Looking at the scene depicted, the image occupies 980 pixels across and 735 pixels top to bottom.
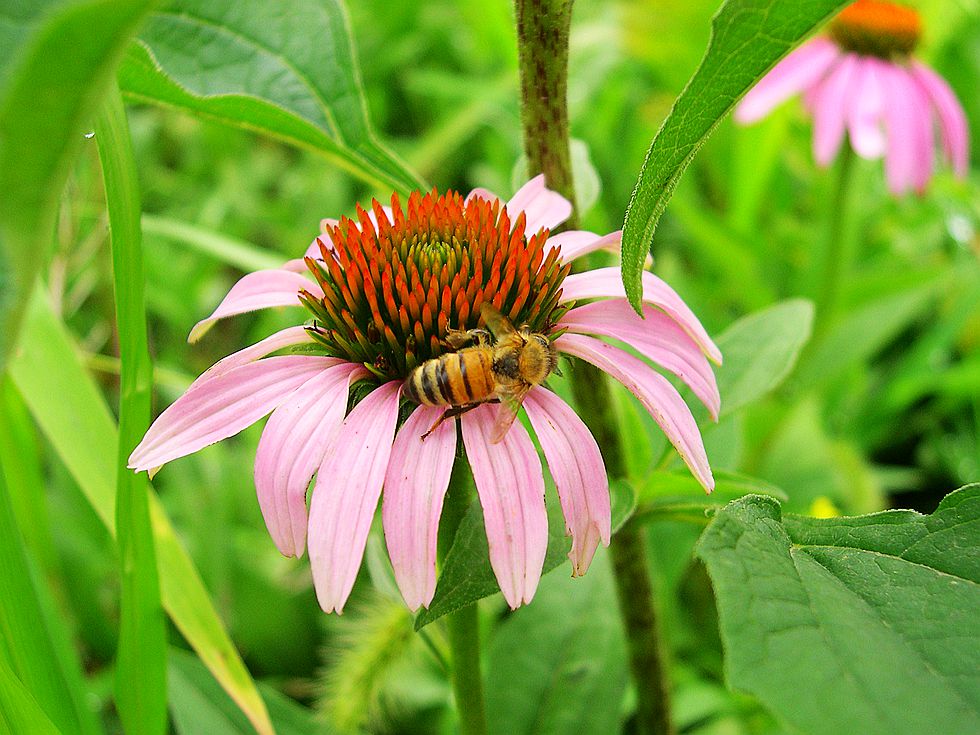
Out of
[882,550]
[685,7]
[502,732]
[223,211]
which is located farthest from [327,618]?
[685,7]

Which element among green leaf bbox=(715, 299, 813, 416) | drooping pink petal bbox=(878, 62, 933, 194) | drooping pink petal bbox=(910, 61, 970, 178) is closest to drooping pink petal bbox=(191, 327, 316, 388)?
green leaf bbox=(715, 299, 813, 416)

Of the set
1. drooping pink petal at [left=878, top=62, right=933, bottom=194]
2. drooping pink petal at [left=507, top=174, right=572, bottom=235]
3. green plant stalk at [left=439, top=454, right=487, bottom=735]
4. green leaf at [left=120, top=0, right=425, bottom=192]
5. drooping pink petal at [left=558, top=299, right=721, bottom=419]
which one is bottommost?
green plant stalk at [left=439, top=454, right=487, bottom=735]

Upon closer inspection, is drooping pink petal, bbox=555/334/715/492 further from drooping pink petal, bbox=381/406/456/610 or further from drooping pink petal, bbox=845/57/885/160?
drooping pink petal, bbox=845/57/885/160

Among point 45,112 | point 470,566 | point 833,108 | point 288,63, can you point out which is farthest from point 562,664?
point 833,108

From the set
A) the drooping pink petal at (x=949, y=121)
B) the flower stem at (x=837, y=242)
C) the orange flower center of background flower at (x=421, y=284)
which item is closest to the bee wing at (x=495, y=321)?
the orange flower center of background flower at (x=421, y=284)

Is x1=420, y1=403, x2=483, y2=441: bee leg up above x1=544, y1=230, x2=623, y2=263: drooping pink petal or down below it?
below

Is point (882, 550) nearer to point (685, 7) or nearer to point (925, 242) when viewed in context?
point (925, 242)
